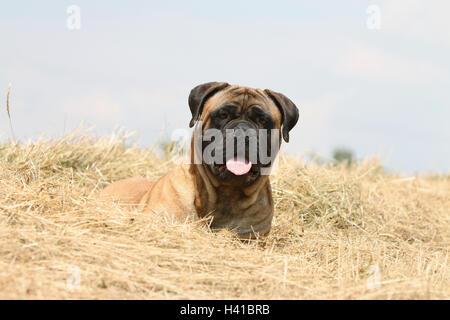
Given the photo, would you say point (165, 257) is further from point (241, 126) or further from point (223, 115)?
point (223, 115)

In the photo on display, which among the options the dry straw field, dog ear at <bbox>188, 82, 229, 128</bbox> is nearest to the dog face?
dog ear at <bbox>188, 82, 229, 128</bbox>

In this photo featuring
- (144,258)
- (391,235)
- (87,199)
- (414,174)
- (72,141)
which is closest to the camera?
(144,258)

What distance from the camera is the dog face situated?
504cm

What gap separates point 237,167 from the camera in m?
5.06

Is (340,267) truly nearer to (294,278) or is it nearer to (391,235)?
(294,278)

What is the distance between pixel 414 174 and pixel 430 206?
3.06m

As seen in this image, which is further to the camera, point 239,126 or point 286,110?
point 286,110

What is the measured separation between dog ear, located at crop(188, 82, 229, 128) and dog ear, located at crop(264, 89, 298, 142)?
547 mm

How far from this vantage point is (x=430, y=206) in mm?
10047

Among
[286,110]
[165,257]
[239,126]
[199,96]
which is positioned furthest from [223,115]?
[165,257]

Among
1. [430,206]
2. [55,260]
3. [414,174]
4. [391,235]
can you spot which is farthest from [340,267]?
[414,174]

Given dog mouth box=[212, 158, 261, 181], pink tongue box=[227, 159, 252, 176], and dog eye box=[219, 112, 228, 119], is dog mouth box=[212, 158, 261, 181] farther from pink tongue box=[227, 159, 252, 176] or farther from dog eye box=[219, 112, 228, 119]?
dog eye box=[219, 112, 228, 119]

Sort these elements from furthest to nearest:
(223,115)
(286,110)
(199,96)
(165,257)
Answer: (286,110) < (199,96) < (223,115) < (165,257)

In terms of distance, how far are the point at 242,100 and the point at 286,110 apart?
53 centimetres
